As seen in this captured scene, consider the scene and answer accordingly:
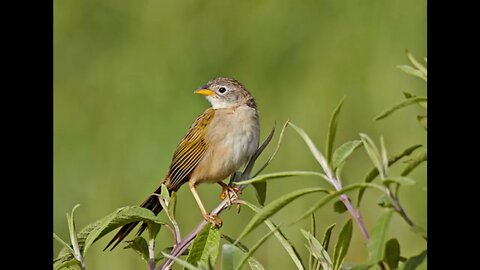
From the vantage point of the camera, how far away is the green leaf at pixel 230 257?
1637 millimetres

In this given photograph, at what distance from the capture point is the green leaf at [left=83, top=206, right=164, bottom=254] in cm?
191

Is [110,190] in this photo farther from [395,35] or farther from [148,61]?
[395,35]

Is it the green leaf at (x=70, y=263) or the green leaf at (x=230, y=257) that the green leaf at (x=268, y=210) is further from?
the green leaf at (x=70, y=263)

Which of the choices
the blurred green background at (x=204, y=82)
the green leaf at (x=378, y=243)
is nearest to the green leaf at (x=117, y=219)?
the green leaf at (x=378, y=243)

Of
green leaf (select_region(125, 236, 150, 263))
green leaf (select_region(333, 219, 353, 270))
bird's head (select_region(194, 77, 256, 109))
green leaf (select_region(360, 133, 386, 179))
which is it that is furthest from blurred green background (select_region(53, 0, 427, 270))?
green leaf (select_region(360, 133, 386, 179))

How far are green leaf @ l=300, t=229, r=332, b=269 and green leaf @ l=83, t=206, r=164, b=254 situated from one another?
31cm

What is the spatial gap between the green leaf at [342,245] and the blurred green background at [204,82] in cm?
340

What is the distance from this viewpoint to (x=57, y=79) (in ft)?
22.8

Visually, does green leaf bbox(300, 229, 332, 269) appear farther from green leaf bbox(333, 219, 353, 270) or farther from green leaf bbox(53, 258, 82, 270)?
green leaf bbox(53, 258, 82, 270)

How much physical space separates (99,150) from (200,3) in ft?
5.37

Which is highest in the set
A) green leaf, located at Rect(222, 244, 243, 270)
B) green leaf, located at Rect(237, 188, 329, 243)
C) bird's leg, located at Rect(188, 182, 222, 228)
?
green leaf, located at Rect(237, 188, 329, 243)

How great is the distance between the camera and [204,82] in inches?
248
